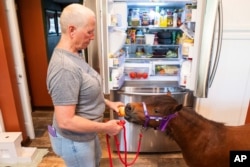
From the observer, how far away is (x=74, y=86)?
939mm

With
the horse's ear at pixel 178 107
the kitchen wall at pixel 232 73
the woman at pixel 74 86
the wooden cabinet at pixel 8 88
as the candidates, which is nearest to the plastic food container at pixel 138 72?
the kitchen wall at pixel 232 73

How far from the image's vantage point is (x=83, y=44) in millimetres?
1015

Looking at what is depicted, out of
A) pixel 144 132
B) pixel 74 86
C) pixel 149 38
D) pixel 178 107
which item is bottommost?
pixel 144 132

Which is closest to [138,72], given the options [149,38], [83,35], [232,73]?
[149,38]

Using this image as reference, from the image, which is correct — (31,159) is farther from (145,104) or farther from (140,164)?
(145,104)

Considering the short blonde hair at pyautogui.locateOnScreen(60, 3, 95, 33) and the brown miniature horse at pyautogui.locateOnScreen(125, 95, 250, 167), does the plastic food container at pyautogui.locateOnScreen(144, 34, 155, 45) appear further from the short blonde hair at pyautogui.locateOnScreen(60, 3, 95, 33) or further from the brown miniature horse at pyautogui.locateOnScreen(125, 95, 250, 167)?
the short blonde hair at pyautogui.locateOnScreen(60, 3, 95, 33)

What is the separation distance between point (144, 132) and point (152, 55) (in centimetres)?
85

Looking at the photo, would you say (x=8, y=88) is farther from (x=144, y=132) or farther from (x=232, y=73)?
(x=232, y=73)

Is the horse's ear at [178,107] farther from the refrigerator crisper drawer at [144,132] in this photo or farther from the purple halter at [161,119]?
the refrigerator crisper drawer at [144,132]

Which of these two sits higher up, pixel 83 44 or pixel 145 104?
pixel 83 44

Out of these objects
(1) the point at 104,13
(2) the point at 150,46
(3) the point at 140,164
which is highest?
(1) the point at 104,13

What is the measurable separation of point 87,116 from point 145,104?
42 centimetres

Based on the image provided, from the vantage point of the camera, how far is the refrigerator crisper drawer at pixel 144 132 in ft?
6.63

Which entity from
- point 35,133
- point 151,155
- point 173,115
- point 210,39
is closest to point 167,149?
point 151,155
